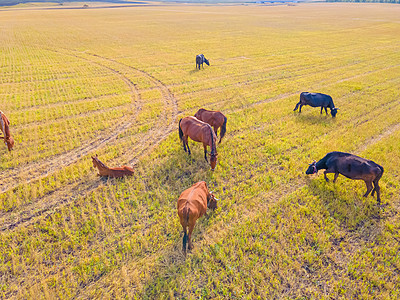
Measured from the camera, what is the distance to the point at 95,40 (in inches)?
1583

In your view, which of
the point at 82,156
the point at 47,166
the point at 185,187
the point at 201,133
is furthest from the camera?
the point at 82,156

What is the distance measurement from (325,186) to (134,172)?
7.64 m

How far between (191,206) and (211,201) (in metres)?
1.53

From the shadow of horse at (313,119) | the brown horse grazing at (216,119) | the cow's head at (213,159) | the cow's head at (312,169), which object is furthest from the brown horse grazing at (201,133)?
the shadow of horse at (313,119)

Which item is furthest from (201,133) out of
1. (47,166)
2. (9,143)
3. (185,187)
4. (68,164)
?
(9,143)

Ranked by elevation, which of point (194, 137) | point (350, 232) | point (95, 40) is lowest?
point (350, 232)

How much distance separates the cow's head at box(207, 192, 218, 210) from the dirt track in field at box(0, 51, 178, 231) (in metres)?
4.39

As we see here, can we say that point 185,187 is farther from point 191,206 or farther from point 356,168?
point 356,168

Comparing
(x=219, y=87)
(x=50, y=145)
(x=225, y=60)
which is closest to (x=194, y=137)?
(x=50, y=145)

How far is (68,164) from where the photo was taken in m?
10.3

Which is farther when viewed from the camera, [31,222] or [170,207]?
[170,207]

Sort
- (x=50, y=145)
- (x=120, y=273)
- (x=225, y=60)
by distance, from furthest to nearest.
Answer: (x=225, y=60) < (x=50, y=145) < (x=120, y=273)

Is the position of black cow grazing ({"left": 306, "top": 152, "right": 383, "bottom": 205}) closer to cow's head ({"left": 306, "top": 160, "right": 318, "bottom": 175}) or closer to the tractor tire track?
cow's head ({"left": 306, "top": 160, "right": 318, "bottom": 175})

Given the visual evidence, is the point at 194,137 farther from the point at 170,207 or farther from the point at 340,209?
the point at 340,209
